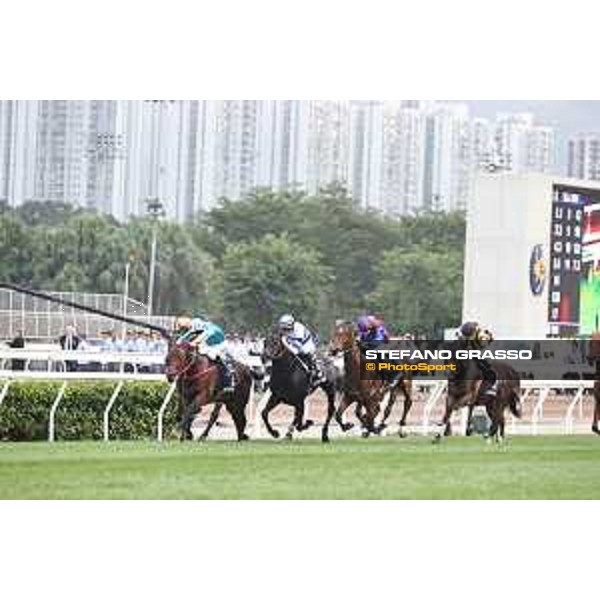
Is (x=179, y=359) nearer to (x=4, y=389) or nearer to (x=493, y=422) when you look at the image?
(x=4, y=389)

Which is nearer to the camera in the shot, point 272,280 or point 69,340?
point 272,280

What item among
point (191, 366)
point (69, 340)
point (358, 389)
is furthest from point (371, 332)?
point (69, 340)

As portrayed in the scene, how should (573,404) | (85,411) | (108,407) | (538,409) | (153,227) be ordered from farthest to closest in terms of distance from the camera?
1. (85,411)
2. (108,407)
3. (538,409)
4. (573,404)
5. (153,227)

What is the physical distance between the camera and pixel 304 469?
13.0m

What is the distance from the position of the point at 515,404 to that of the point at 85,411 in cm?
273

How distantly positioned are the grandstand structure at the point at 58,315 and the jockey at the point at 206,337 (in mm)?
119

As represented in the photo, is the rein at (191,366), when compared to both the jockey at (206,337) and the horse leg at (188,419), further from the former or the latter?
the horse leg at (188,419)

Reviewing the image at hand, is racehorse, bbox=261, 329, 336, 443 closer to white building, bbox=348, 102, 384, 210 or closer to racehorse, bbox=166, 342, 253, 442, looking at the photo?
racehorse, bbox=166, 342, 253, 442

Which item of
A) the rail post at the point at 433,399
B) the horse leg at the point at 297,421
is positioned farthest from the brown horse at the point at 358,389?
the horse leg at the point at 297,421

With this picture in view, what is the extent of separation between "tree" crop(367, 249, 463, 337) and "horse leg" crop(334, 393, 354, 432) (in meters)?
0.84

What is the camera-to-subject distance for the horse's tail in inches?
545

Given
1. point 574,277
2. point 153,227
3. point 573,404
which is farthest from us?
point 573,404

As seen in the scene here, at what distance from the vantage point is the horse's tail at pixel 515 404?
13.8m
